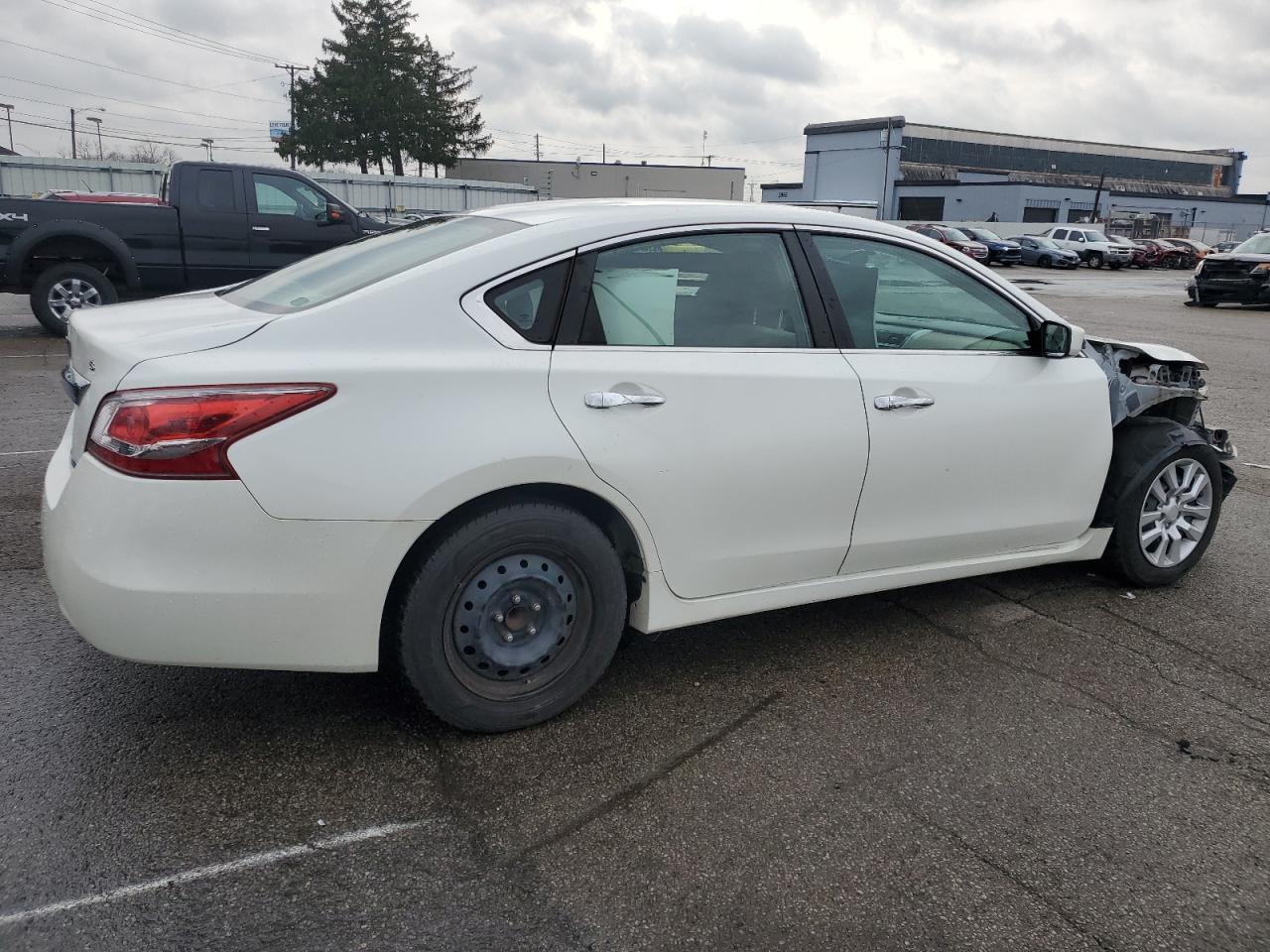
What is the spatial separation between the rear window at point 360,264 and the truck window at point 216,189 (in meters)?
8.55

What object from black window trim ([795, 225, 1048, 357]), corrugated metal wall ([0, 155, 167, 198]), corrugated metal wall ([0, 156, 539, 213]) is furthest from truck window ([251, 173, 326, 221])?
corrugated metal wall ([0, 155, 167, 198])

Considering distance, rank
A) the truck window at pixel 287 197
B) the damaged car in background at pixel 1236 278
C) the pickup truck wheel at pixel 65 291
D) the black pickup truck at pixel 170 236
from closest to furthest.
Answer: the black pickup truck at pixel 170 236
the pickup truck wheel at pixel 65 291
the truck window at pixel 287 197
the damaged car in background at pixel 1236 278

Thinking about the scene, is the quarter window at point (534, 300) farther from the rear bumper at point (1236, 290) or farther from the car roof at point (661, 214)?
the rear bumper at point (1236, 290)

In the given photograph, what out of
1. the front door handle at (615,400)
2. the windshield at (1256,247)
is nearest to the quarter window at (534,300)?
the front door handle at (615,400)

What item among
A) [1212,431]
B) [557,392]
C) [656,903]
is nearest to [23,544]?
[557,392]

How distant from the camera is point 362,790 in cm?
289

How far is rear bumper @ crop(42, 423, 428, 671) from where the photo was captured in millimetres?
2668

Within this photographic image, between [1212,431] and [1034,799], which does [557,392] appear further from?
[1212,431]

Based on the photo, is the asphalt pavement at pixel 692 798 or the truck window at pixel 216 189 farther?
the truck window at pixel 216 189

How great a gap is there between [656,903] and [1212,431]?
3.83m

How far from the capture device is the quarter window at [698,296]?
3275mm

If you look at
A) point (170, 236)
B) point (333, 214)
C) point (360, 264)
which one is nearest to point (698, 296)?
point (360, 264)

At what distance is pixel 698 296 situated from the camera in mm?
3457

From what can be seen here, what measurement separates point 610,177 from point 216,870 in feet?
235
